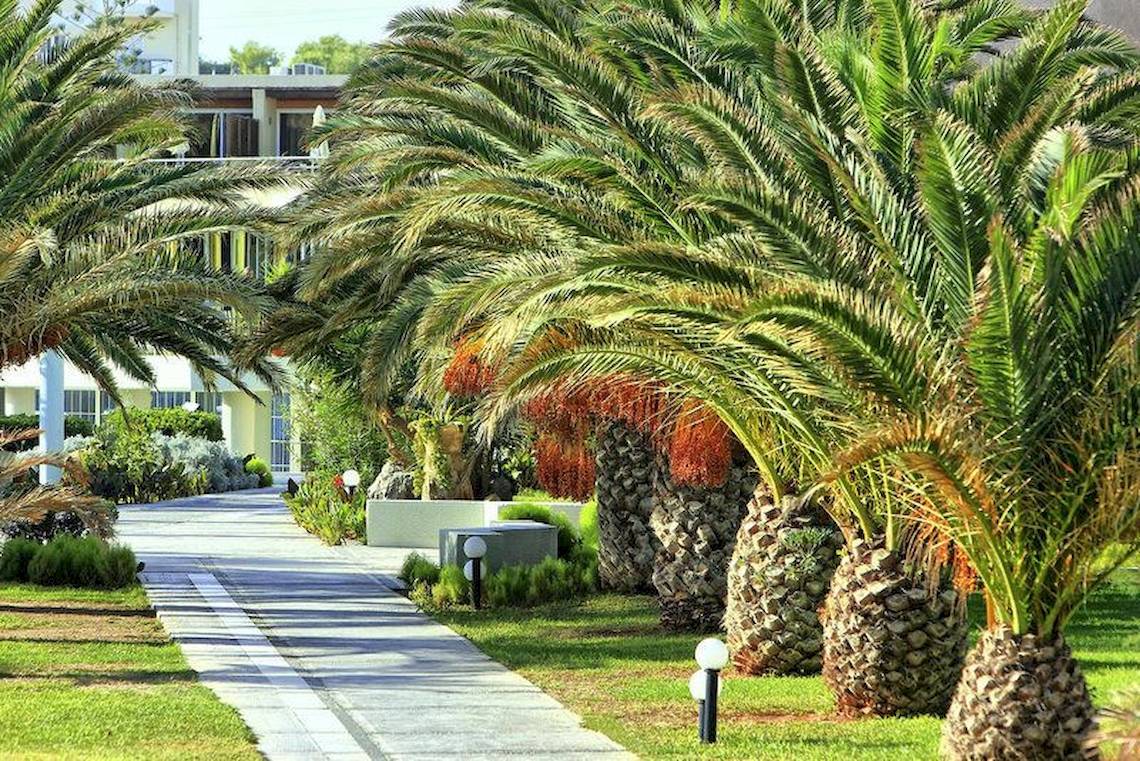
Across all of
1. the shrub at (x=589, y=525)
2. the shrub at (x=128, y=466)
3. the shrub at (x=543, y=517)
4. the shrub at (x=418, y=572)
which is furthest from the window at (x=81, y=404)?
the shrub at (x=418, y=572)

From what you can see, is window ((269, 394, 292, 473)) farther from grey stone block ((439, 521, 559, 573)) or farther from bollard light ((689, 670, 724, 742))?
bollard light ((689, 670, 724, 742))

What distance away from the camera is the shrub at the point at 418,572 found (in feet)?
67.8

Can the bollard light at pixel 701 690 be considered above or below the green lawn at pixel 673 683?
above

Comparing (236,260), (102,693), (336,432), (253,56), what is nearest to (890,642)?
(102,693)

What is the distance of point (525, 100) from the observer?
15.5 meters

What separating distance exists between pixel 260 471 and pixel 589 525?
24.6m

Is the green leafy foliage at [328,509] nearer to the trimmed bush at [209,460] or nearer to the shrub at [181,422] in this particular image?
the trimmed bush at [209,460]

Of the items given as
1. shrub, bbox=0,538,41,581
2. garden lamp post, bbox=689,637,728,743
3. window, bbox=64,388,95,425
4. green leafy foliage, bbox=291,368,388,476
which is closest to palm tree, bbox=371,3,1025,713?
garden lamp post, bbox=689,637,728,743

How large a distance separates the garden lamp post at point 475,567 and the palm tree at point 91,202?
2.99 meters

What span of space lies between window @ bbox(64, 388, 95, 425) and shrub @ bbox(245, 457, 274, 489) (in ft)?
18.4

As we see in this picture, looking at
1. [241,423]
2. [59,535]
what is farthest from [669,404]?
[241,423]

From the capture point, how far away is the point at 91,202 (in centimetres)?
1773

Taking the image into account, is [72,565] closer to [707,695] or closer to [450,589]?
[450,589]

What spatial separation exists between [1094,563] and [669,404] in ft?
20.1
